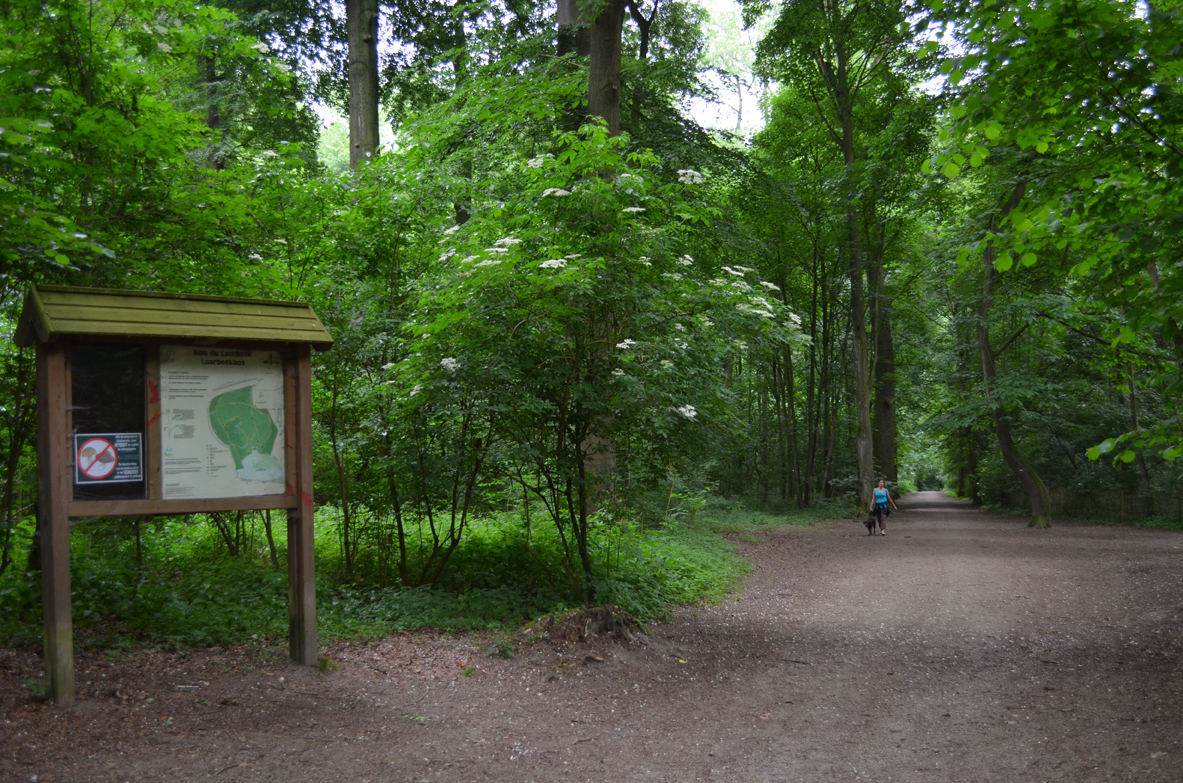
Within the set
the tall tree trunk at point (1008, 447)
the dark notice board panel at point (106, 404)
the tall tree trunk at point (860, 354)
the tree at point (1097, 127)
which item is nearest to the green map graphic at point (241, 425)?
the dark notice board panel at point (106, 404)

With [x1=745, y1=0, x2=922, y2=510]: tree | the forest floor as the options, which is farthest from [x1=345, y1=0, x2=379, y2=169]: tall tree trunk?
[x1=745, y1=0, x2=922, y2=510]: tree

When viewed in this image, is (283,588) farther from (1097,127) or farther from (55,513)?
(1097,127)

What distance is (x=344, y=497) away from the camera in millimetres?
7961

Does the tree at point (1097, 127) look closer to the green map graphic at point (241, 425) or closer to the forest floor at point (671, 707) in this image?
the forest floor at point (671, 707)

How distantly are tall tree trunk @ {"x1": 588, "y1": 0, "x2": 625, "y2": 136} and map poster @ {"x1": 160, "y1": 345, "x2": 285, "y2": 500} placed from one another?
6757 millimetres

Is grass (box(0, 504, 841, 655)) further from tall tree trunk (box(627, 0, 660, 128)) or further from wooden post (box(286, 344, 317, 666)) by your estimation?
tall tree trunk (box(627, 0, 660, 128))

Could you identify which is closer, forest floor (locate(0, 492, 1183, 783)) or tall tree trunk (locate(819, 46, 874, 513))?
forest floor (locate(0, 492, 1183, 783))

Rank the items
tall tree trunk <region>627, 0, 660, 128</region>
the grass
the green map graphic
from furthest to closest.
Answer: tall tree trunk <region>627, 0, 660, 128</region> < the grass < the green map graphic

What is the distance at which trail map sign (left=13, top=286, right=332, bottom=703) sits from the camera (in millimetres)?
4648

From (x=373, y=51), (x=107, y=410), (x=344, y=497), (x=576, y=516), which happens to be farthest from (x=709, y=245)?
(x=107, y=410)

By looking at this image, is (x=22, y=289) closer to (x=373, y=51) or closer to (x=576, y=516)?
(x=576, y=516)

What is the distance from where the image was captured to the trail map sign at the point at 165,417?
4648mm

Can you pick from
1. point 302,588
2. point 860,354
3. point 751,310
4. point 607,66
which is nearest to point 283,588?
point 302,588

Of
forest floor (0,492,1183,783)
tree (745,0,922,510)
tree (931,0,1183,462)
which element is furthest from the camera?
tree (745,0,922,510)
